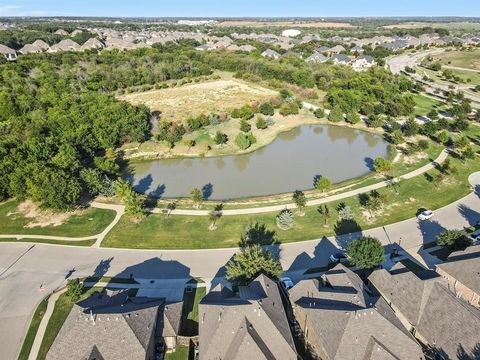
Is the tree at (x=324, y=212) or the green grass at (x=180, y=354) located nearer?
the green grass at (x=180, y=354)

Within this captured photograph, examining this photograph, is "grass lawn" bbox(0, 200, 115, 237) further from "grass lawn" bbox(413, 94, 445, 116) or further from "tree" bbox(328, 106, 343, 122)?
"grass lawn" bbox(413, 94, 445, 116)

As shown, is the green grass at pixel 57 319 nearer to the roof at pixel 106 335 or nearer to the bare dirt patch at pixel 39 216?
the roof at pixel 106 335

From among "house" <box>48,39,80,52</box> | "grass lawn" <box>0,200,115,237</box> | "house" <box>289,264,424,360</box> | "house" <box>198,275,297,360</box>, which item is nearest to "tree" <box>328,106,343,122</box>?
"grass lawn" <box>0,200,115,237</box>

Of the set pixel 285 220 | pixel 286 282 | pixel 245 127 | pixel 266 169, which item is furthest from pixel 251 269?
pixel 245 127

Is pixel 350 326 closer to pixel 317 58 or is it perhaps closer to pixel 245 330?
pixel 245 330

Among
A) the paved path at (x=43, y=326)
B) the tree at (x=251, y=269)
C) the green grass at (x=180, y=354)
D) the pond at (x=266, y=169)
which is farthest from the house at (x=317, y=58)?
the green grass at (x=180, y=354)

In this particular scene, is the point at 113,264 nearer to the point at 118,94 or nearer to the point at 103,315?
the point at 103,315
